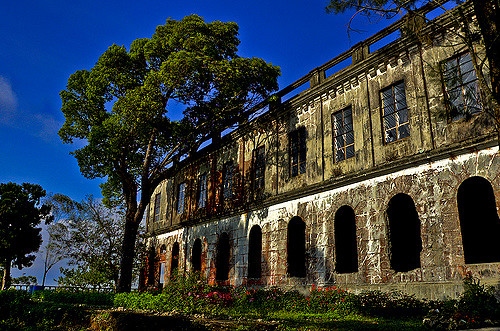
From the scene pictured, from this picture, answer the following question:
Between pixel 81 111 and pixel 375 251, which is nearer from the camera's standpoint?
pixel 375 251

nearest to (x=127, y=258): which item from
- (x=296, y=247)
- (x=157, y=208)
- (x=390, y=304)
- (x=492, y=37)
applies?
(x=296, y=247)

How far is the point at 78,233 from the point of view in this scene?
22625 mm

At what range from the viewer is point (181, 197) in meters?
23.9

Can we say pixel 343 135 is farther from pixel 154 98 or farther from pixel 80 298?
pixel 80 298

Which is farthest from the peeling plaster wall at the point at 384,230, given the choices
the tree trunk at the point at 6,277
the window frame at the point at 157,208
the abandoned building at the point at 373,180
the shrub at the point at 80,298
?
the tree trunk at the point at 6,277

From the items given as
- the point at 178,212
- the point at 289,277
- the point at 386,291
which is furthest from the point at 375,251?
the point at 178,212

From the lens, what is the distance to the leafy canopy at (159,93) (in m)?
16.4

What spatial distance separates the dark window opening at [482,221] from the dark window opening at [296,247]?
5672 mm

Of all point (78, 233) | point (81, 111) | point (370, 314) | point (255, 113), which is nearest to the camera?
point (370, 314)

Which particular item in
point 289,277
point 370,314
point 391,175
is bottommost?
point 370,314

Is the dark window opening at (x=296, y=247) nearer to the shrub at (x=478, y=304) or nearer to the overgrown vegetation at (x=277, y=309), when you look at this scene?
the overgrown vegetation at (x=277, y=309)

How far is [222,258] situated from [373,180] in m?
9.73

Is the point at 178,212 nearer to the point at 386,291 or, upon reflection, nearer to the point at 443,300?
the point at 386,291

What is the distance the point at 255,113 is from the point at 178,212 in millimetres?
9356
